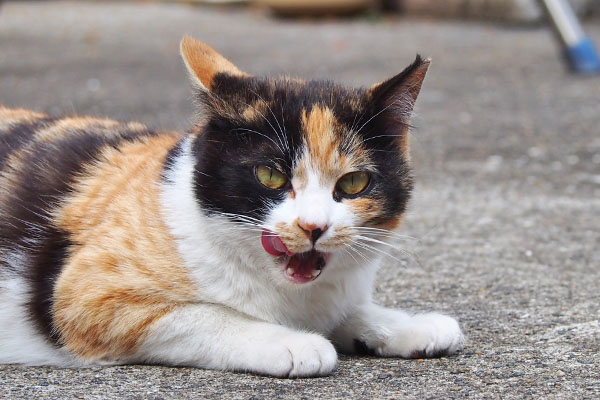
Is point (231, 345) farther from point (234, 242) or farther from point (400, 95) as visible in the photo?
point (400, 95)

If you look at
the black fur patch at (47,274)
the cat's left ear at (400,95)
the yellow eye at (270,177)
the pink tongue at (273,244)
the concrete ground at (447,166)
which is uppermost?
the cat's left ear at (400,95)

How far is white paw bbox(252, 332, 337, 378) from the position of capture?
2551mm

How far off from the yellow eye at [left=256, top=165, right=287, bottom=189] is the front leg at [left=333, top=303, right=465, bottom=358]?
654mm

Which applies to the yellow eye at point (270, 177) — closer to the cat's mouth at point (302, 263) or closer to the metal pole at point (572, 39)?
the cat's mouth at point (302, 263)

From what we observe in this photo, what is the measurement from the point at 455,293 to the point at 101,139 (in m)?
1.53

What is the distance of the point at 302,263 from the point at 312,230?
241mm

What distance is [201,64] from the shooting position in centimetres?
274

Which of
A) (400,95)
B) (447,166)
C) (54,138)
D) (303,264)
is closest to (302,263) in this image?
(303,264)

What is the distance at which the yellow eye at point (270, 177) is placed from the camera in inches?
99.7

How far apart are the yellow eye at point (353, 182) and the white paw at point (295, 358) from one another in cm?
46

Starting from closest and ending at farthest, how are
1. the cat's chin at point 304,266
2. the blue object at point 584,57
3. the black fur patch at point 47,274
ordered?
1. the cat's chin at point 304,266
2. the black fur patch at point 47,274
3. the blue object at point 584,57

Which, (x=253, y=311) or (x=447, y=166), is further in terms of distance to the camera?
(x=447, y=166)

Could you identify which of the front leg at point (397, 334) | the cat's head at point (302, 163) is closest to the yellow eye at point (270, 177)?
the cat's head at point (302, 163)

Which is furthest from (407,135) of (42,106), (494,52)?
(494,52)
